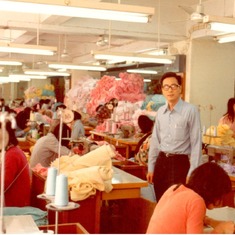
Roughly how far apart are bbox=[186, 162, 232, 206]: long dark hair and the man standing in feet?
4.98

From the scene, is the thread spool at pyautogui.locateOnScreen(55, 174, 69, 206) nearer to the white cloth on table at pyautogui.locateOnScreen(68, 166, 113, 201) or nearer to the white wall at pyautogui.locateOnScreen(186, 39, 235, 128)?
the white cloth on table at pyautogui.locateOnScreen(68, 166, 113, 201)

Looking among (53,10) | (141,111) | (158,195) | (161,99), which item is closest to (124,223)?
(158,195)

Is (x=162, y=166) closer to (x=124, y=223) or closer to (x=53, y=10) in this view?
(x=124, y=223)

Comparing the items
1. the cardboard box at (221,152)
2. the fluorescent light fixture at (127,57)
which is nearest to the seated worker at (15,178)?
the cardboard box at (221,152)

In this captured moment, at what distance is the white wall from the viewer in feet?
32.7

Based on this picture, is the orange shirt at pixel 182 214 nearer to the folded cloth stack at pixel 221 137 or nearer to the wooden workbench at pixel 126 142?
the folded cloth stack at pixel 221 137

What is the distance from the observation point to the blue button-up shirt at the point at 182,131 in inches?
171

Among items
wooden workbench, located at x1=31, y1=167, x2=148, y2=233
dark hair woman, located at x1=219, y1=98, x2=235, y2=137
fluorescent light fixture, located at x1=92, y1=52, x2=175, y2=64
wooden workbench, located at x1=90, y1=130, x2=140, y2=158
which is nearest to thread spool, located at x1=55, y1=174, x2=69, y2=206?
wooden workbench, located at x1=31, y1=167, x2=148, y2=233

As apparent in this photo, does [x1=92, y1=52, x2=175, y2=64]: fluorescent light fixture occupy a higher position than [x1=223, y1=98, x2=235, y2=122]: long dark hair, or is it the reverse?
[x1=92, y1=52, x2=175, y2=64]: fluorescent light fixture

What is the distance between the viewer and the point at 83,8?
3.41m

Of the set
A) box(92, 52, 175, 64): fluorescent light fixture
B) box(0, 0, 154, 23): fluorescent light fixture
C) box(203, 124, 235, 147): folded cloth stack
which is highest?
box(92, 52, 175, 64): fluorescent light fixture

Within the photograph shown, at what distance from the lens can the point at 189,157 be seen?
4508mm

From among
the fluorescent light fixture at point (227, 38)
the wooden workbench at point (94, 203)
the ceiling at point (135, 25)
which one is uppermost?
the ceiling at point (135, 25)

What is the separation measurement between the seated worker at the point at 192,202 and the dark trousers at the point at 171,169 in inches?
63.4
